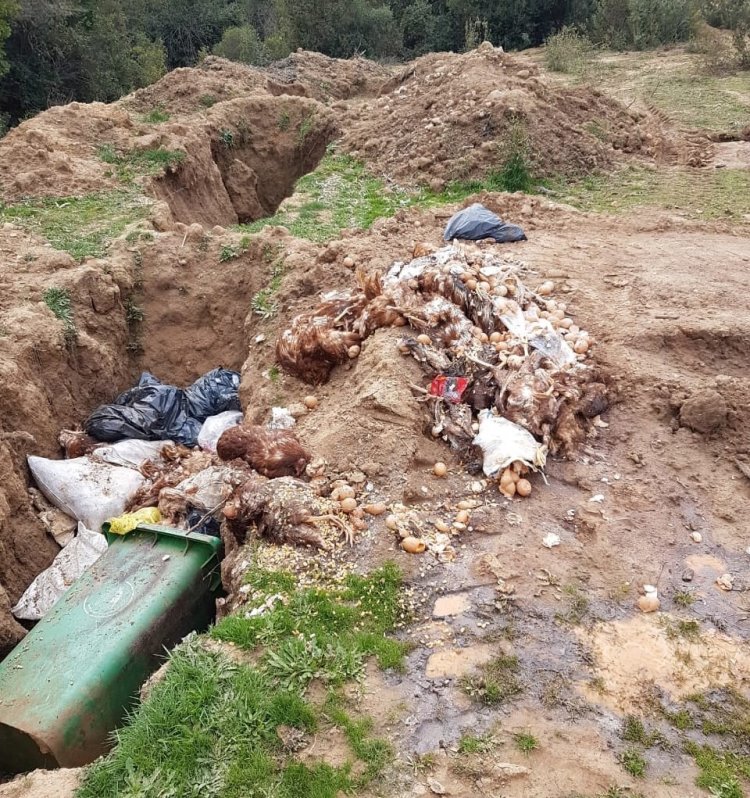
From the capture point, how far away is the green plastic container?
10.5ft

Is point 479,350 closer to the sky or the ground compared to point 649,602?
closer to the sky

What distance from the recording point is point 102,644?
3.47 m

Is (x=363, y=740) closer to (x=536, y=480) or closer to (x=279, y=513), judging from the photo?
(x=279, y=513)

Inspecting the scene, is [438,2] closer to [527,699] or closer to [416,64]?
[416,64]

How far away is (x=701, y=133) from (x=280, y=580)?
11452 millimetres

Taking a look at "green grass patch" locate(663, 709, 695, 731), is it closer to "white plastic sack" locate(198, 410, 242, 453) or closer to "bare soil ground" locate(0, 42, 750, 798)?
"bare soil ground" locate(0, 42, 750, 798)

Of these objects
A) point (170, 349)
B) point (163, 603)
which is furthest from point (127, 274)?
point (163, 603)

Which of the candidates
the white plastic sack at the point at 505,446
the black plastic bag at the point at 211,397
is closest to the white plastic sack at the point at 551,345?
the white plastic sack at the point at 505,446

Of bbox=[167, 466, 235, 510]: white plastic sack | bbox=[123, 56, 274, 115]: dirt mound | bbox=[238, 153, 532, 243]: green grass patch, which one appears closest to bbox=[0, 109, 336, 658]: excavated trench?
bbox=[238, 153, 532, 243]: green grass patch

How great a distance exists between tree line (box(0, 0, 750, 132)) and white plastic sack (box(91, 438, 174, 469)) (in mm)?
14262

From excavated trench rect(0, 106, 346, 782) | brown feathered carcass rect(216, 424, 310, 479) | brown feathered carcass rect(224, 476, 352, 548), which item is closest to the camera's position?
brown feathered carcass rect(224, 476, 352, 548)

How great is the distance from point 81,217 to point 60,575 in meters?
5.27

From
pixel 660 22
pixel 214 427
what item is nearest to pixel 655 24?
pixel 660 22

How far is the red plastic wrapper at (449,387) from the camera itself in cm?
458
